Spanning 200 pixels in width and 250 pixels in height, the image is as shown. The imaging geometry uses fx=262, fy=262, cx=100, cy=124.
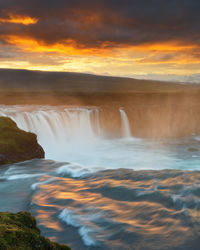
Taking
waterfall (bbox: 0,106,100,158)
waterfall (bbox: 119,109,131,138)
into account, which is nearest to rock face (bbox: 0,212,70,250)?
waterfall (bbox: 0,106,100,158)

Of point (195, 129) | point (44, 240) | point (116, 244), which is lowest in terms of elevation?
point (195, 129)

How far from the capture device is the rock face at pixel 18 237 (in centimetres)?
259

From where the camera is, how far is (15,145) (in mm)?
12711

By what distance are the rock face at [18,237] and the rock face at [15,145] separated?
9285 mm

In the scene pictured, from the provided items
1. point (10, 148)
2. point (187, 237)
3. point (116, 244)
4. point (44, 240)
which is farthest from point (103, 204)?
point (10, 148)

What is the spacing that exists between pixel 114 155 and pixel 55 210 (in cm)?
1360

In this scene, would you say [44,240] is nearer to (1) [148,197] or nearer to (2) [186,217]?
(2) [186,217]

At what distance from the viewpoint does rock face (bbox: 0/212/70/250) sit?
2.59 m

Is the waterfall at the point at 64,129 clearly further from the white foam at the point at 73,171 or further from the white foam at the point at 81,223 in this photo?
the white foam at the point at 81,223

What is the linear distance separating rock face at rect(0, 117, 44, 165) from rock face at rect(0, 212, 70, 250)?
928 centimetres

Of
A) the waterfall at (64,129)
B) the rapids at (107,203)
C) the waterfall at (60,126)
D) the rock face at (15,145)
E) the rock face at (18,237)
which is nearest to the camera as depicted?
the rock face at (18,237)

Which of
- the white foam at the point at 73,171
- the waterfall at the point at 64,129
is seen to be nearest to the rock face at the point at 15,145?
the white foam at the point at 73,171

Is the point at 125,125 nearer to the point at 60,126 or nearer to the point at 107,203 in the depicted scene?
the point at 60,126

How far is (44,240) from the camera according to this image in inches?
115
